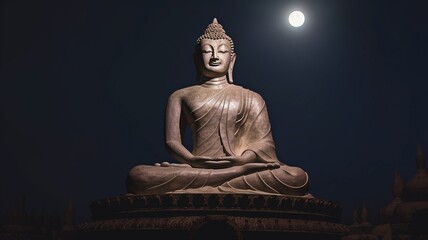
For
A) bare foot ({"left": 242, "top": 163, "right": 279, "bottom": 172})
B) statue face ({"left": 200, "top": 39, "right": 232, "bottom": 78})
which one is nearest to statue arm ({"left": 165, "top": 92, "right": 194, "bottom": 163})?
statue face ({"left": 200, "top": 39, "right": 232, "bottom": 78})

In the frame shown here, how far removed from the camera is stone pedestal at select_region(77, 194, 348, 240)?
15.6ft

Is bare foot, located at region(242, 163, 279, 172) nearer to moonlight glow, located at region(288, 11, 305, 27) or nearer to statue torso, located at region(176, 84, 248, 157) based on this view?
statue torso, located at region(176, 84, 248, 157)

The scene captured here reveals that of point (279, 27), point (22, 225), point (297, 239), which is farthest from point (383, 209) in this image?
point (297, 239)

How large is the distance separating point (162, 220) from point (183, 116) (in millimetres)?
1811

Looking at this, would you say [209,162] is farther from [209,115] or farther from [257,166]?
[209,115]

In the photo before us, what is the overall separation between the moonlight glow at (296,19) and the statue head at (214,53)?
3204 mm

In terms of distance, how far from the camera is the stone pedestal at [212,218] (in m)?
4.74

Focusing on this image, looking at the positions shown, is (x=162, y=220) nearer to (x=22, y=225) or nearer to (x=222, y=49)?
(x=222, y=49)

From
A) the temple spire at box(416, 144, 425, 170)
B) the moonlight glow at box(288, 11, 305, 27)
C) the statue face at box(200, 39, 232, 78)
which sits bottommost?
the temple spire at box(416, 144, 425, 170)

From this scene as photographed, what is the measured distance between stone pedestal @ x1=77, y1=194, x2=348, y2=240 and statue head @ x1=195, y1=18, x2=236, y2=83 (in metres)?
2.00

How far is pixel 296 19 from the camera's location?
9.78 meters

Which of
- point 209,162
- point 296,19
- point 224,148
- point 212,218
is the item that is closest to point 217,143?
point 224,148

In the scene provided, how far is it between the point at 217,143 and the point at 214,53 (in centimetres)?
103

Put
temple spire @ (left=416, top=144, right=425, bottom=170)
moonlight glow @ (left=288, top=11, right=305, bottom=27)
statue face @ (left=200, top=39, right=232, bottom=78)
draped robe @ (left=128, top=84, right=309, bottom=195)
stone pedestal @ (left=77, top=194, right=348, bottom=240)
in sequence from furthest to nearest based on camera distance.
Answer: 1. temple spire @ (left=416, top=144, right=425, bottom=170)
2. moonlight glow @ (left=288, top=11, right=305, bottom=27)
3. statue face @ (left=200, top=39, right=232, bottom=78)
4. draped robe @ (left=128, top=84, right=309, bottom=195)
5. stone pedestal @ (left=77, top=194, right=348, bottom=240)
